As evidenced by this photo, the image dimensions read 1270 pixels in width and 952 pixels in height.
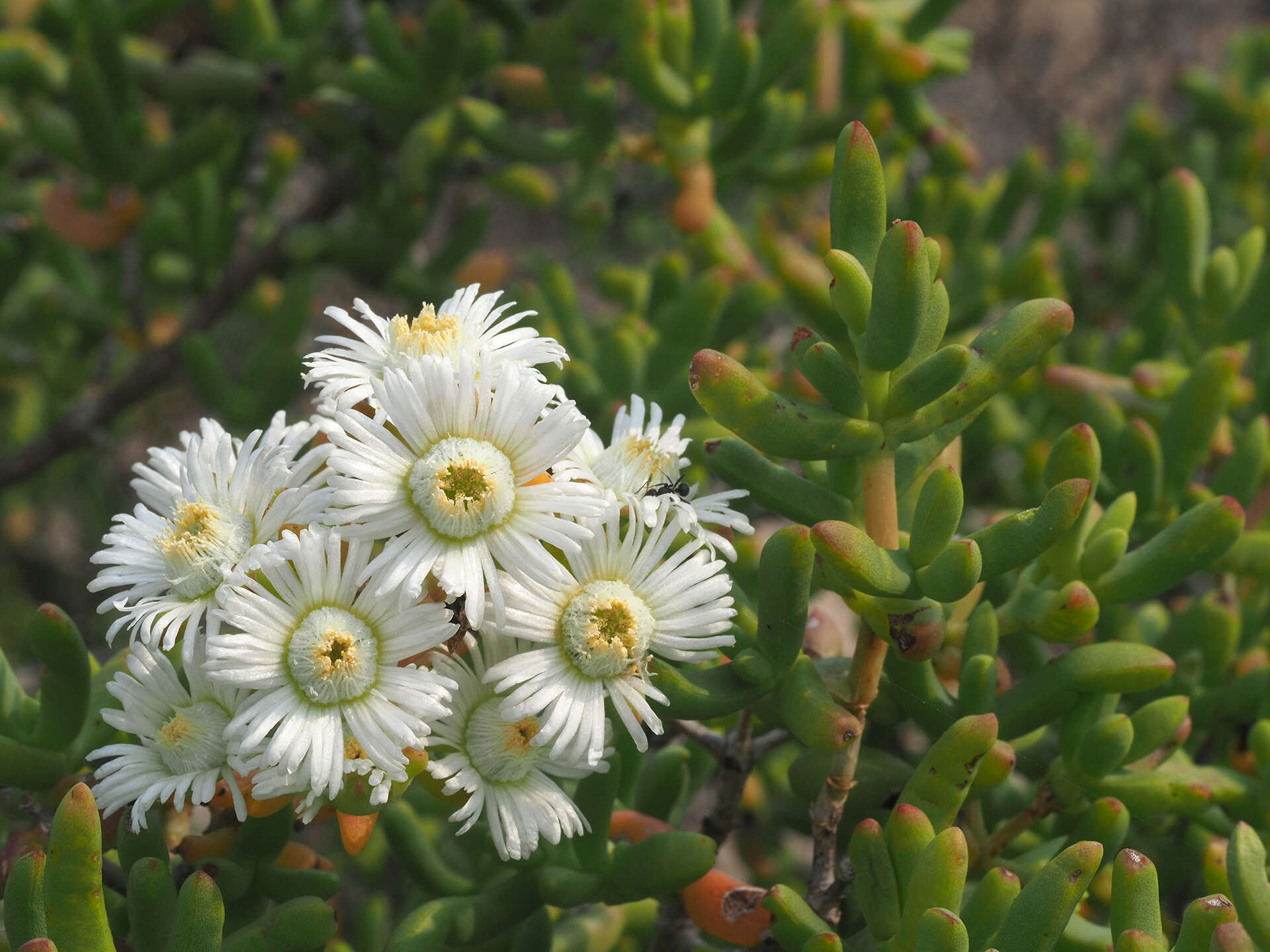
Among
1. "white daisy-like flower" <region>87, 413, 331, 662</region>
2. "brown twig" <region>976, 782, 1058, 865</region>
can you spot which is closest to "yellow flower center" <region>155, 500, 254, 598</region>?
"white daisy-like flower" <region>87, 413, 331, 662</region>

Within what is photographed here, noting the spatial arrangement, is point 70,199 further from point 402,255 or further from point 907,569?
point 907,569

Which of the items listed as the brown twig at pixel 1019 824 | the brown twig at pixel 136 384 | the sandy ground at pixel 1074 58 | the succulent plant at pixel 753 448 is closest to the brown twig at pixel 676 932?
the succulent plant at pixel 753 448

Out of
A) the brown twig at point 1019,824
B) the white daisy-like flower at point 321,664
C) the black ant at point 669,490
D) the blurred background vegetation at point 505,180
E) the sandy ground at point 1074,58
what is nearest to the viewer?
the white daisy-like flower at point 321,664

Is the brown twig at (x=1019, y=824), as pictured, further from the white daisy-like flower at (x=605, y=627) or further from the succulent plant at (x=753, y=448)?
the white daisy-like flower at (x=605, y=627)

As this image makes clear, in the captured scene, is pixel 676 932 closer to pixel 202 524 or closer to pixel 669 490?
pixel 669 490

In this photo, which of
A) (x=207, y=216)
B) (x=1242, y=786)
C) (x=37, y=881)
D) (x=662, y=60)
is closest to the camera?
(x=37, y=881)

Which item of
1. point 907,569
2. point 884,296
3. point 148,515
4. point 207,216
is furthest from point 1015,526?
point 207,216
